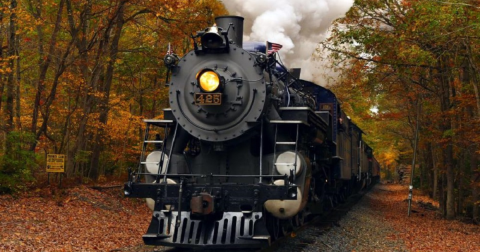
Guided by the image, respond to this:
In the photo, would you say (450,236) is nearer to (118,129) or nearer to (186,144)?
(186,144)

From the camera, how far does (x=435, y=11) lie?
11328 mm

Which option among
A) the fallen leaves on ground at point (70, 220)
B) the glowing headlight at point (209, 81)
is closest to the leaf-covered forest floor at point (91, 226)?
the fallen leaves on ground at point (70, 220)

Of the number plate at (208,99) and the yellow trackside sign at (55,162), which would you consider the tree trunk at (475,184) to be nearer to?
the number plate at (208,99)

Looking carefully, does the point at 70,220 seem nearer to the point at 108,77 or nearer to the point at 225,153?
the point at 225,153

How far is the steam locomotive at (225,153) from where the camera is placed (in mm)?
7332

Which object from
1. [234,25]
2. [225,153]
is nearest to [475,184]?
[225,153]

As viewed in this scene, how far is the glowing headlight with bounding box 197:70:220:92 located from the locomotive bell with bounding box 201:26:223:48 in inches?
21.8

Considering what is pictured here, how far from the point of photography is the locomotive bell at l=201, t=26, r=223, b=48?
26.8 feet

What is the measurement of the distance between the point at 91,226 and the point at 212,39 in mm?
5690

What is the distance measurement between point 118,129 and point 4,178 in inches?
345

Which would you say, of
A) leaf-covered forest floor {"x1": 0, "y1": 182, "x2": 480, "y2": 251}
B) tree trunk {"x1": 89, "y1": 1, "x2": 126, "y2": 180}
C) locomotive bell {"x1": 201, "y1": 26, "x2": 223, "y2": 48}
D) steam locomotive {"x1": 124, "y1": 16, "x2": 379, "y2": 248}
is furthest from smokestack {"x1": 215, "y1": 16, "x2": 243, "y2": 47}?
tree trunk {"x1": 89, "y1": 1, "x2": 126, "y2": 180}

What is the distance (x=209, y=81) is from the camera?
26.2 ft

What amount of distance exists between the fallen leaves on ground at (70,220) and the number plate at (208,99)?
10.9 ft

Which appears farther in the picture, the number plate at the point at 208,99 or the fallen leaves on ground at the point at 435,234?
the fallen leaves on ground at the point at 435,234
